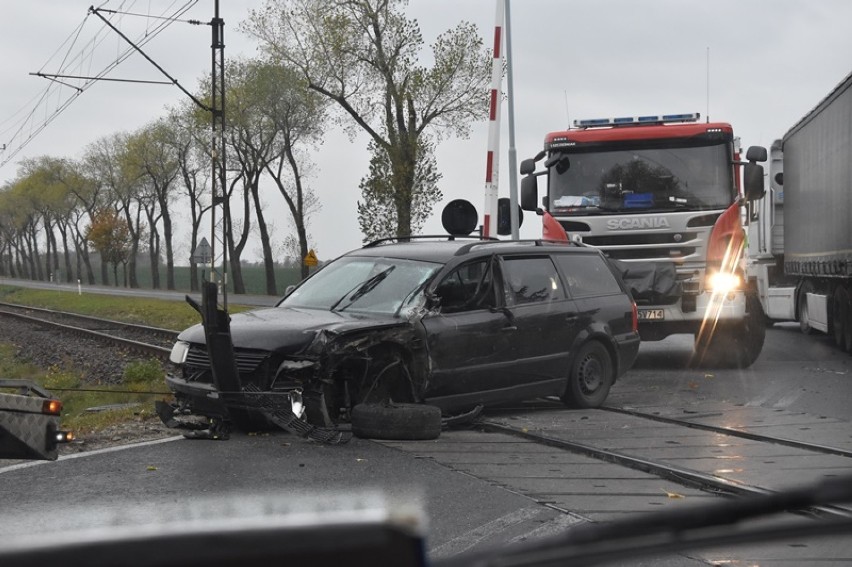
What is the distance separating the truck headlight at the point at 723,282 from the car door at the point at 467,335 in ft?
17.3

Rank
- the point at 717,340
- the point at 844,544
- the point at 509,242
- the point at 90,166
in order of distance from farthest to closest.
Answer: the point at 90,166 → the point at 717,340 → the point at 509,242 → the point at 844,544

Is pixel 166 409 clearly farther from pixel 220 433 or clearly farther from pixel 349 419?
pixel 349 419

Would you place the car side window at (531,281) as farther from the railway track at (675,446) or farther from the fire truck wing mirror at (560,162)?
the fire truck wing mirror at (560,162)

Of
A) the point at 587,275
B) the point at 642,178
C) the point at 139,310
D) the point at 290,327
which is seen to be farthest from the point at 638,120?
the point at 139,310

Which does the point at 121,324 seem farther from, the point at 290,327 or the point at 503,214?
the point at 290,327

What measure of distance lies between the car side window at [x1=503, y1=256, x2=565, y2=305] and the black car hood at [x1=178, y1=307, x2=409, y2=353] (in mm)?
1589

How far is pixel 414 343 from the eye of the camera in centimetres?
931

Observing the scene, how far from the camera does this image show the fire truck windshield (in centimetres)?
1495

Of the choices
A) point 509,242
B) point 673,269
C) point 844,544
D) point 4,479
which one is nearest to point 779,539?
point 844,544

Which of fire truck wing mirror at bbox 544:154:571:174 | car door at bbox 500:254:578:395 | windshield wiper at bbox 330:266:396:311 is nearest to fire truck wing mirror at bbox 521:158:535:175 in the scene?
→ fire truck wing mirror at bbox 544:154:571:174

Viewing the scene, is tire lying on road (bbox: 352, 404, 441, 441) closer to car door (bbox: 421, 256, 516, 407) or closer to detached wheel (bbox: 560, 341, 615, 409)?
car door (bbox: 421, 256, 516, 407)

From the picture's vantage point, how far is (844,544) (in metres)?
5.65

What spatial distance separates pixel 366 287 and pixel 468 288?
0.93m

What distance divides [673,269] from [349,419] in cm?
686
